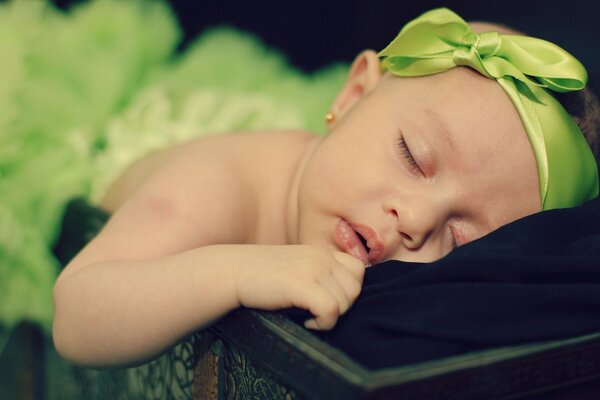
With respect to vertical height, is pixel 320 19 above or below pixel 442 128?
below

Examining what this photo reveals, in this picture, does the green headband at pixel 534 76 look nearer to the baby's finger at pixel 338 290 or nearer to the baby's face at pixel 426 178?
the baby's face at pixel 426 178

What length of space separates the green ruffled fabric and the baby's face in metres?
0.52

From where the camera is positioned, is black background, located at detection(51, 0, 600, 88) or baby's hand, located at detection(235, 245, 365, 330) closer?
baby's hand, located at detection(235, 245, 365, 330)

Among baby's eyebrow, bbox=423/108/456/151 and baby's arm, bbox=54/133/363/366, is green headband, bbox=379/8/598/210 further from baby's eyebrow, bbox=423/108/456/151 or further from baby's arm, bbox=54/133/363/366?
baby's arm, bbox=54/133/363/366

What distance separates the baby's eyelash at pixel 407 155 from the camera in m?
0.88

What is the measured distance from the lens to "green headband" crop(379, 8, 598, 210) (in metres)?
0.90

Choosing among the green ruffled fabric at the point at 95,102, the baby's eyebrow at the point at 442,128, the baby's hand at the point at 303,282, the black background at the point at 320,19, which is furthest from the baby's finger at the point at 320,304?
the black background at the point at 320,19

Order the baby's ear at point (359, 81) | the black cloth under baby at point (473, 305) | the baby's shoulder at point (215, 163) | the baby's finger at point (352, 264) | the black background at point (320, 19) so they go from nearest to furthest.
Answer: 1. the black cloth under baby at point (473, 305)
2. the baby's finger at point (352, 264)
3. the baby's shoulder at point (215, 163)
4. the baby's ear at point (359, 81)
5. the black background at point (320, 19)

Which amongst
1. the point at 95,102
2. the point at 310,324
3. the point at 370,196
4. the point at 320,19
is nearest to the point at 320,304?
the point at 310,324

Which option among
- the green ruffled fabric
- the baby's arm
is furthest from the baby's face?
the green ruffled fabric

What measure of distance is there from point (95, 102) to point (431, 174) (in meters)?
0.75

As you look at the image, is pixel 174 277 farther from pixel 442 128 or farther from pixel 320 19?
pixel 320 19

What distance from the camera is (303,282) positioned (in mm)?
676

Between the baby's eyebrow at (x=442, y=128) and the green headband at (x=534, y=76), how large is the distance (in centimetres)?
9
